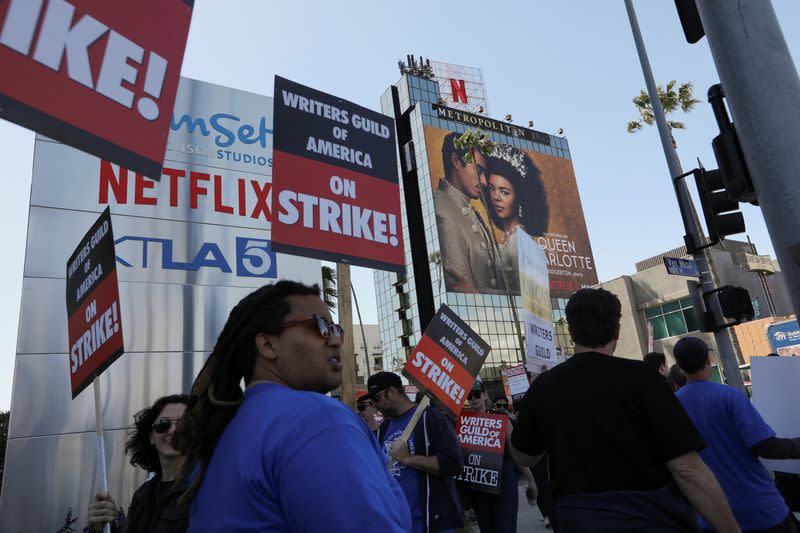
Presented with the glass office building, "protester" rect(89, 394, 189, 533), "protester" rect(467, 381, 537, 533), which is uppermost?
the glass office building

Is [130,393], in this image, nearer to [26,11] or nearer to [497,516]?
[497,516]

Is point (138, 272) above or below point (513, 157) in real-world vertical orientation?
below

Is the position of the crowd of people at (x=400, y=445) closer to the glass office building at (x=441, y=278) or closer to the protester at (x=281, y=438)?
the protester at (x=281, y=438)

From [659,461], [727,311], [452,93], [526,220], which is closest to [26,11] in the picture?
[659,461]

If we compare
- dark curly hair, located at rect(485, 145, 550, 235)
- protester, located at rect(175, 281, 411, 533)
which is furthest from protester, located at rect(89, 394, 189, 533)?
dark curly hair, located at rect(485, 145, 550, 235)

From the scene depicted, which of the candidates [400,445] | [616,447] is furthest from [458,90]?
[616,447]

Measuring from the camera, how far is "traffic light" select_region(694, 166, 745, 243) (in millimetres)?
6047

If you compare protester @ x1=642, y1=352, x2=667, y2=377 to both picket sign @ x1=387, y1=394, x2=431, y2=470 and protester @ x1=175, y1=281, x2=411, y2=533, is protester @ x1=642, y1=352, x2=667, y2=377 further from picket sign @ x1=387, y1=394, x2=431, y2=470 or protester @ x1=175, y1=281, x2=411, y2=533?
protester @ x1=175, y1=281, x2=411, y2=533

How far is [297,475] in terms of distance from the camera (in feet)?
4.21

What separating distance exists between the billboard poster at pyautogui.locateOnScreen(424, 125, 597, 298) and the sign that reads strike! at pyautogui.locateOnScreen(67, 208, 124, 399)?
183ft

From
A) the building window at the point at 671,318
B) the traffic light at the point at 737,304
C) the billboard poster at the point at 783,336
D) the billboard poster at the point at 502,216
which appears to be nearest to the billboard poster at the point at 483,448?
the traffic light at the point at 737,304

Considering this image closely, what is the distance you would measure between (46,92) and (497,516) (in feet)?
17.8

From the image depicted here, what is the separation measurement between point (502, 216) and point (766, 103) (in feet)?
Result: 201

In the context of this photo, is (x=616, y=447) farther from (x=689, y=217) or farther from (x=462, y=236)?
(x=462, y=236)
